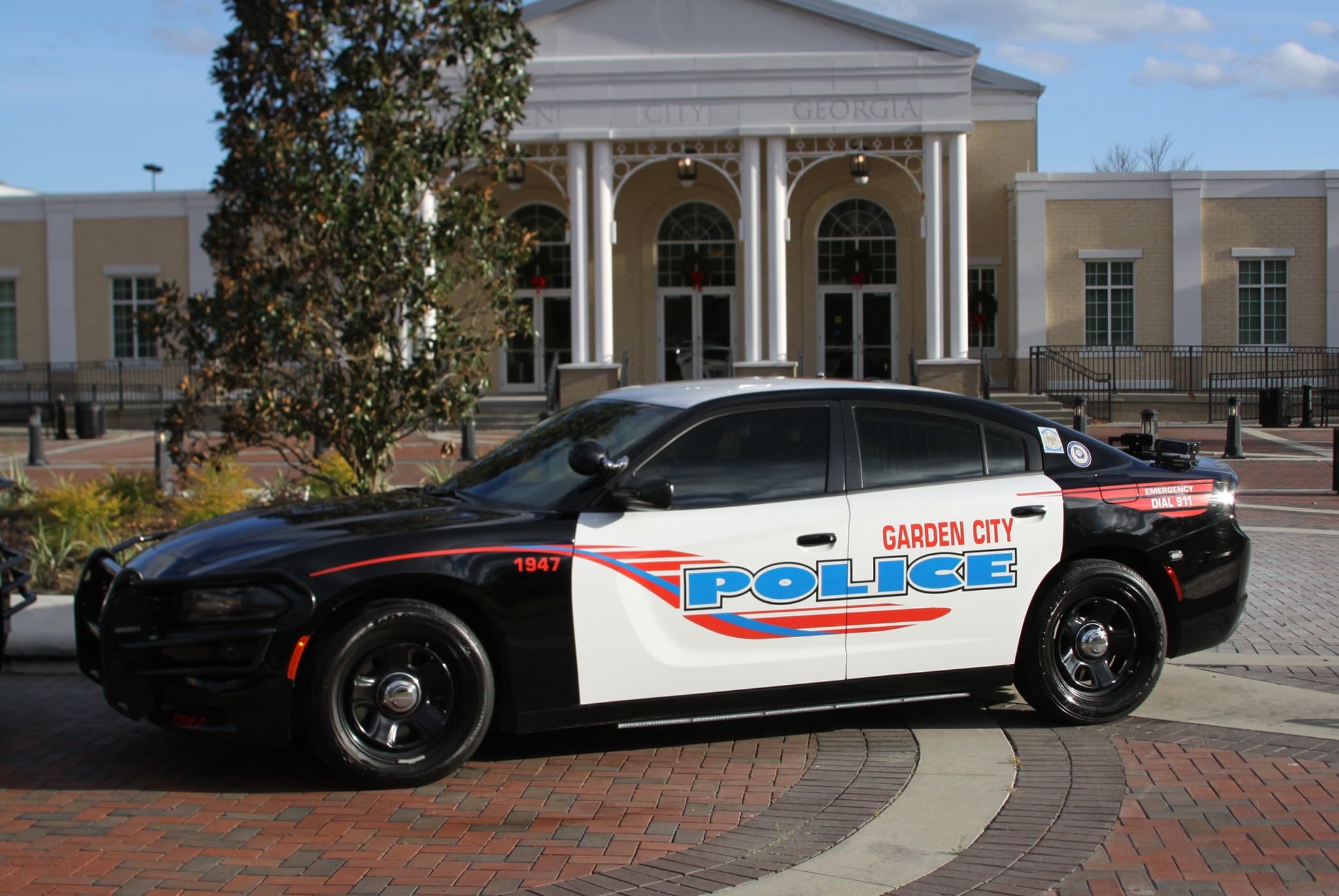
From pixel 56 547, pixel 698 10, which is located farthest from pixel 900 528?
pixel 698 10

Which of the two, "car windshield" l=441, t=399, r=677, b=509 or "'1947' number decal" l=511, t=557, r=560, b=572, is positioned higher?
"car windshield" l=441, t=399, r=677, b=509

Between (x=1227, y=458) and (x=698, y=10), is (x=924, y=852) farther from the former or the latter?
(x=698, y=10)

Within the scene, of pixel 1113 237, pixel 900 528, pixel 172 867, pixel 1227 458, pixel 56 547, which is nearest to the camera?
pixel 172 867

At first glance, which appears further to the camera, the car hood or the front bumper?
the car hood

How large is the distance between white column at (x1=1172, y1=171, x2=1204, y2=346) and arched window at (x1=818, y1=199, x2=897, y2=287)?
6400 millimetres

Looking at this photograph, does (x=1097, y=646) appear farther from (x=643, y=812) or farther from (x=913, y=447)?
(x=643, y=812)

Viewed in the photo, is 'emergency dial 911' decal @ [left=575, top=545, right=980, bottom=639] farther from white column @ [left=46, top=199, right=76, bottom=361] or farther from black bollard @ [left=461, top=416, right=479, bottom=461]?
white column @ [left=46, top=199, right=76, bottom=361]

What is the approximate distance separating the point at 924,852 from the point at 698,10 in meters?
26.4

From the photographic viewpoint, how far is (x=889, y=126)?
1107 inches

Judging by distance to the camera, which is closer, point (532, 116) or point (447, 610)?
point (447, 610)

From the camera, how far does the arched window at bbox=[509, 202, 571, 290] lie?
31906mm

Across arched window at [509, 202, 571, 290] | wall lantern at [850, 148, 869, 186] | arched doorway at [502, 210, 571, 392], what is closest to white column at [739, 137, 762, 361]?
wall lantern at [850, 148, 869, 186]

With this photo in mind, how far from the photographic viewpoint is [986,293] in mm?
32219

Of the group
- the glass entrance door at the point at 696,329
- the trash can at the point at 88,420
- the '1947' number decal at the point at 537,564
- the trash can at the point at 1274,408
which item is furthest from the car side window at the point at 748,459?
the glass entrance door at the point at 696,329
